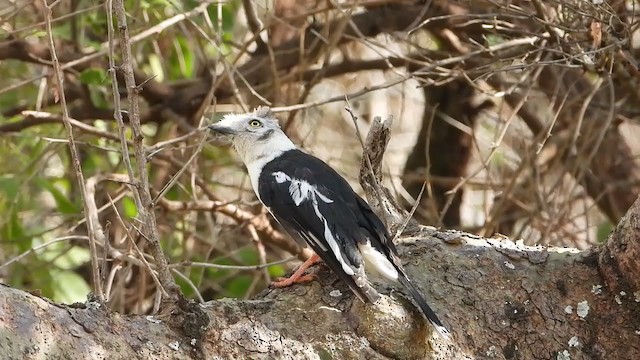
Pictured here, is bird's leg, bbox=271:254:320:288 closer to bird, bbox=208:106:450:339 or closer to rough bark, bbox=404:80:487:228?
bird, bbox=208:106:450:339

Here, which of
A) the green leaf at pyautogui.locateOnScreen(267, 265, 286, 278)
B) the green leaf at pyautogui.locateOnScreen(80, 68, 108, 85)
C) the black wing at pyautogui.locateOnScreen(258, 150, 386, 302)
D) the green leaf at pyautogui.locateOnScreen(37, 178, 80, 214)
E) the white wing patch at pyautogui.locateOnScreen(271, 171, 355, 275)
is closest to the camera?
the black wing at pyautogui.locateOnScreen(258, 150, 386, 302)

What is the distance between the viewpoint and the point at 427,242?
3357 mm

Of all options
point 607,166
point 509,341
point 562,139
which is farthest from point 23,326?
point 607,166

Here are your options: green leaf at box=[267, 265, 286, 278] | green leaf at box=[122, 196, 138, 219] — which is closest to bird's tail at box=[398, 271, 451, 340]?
green leaf at box=[267, 265, 286, 278]

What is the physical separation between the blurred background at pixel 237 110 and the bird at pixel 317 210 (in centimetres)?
20

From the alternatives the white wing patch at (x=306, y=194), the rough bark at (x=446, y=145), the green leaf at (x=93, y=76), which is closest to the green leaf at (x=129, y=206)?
the green leaf at (x=93, y=76)

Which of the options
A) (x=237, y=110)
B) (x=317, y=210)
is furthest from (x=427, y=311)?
(x=237, y=110)

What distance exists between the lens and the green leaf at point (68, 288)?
4543 millimetres

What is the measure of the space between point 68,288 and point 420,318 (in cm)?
219

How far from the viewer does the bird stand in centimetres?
304

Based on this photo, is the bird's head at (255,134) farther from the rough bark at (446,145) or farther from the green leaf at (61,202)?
the rough bark at (446,145)

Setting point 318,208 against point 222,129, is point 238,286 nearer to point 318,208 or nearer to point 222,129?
point 222,129

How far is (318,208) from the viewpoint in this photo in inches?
137

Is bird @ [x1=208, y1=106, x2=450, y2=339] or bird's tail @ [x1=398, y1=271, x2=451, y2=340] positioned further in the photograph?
bird @ [x1=208, y1=106, x2=450, y2=339]
